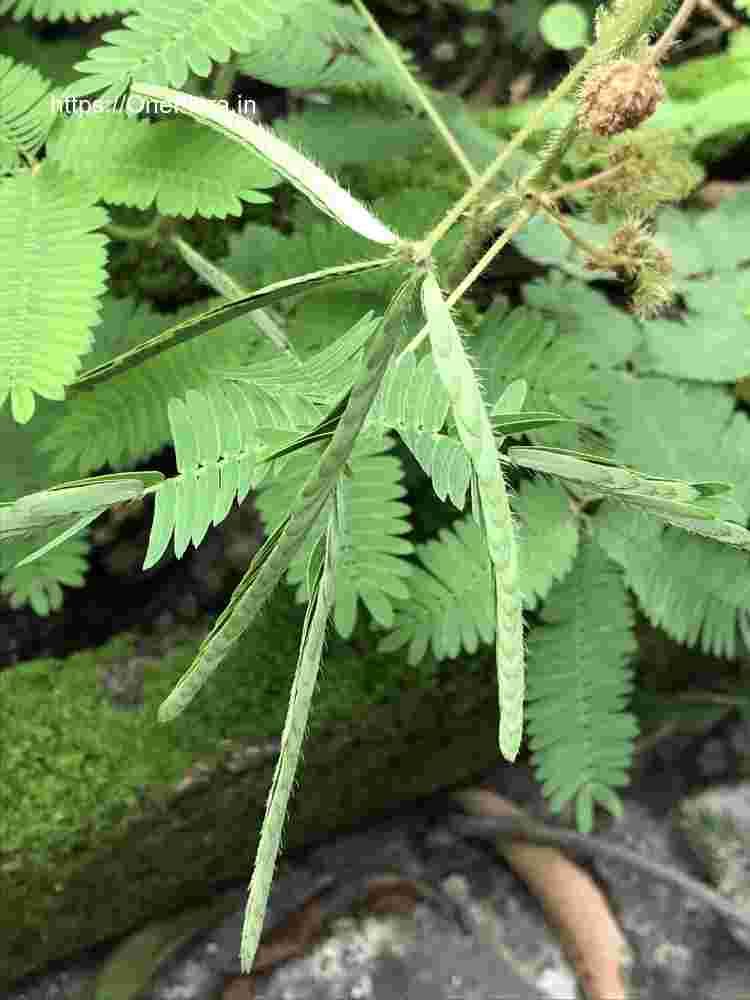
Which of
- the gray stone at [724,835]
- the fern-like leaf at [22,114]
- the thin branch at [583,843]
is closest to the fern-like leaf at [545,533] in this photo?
the fern-like leaf at [22,114]

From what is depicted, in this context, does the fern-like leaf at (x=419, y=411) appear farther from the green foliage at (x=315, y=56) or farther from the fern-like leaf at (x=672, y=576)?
the green foliage at (x=315, y=56)

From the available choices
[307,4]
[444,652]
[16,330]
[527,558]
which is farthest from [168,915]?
[307,4]

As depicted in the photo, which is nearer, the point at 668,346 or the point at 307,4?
the point at 307,4

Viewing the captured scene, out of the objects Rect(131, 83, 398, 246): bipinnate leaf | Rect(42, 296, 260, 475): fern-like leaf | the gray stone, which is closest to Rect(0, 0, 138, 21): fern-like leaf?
Rect(42, 296, 260, 475): fern-like leaf

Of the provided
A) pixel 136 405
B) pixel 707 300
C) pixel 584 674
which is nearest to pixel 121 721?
pixel 136 405

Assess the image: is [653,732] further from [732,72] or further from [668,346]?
[732,72]

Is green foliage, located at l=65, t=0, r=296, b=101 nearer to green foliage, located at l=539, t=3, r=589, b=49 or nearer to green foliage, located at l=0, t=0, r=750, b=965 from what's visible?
green foliage, located at l=0, t=0, r=750, b=965

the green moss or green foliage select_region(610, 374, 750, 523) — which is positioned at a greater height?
green foliage select_region(610, 374, 750, 523)
